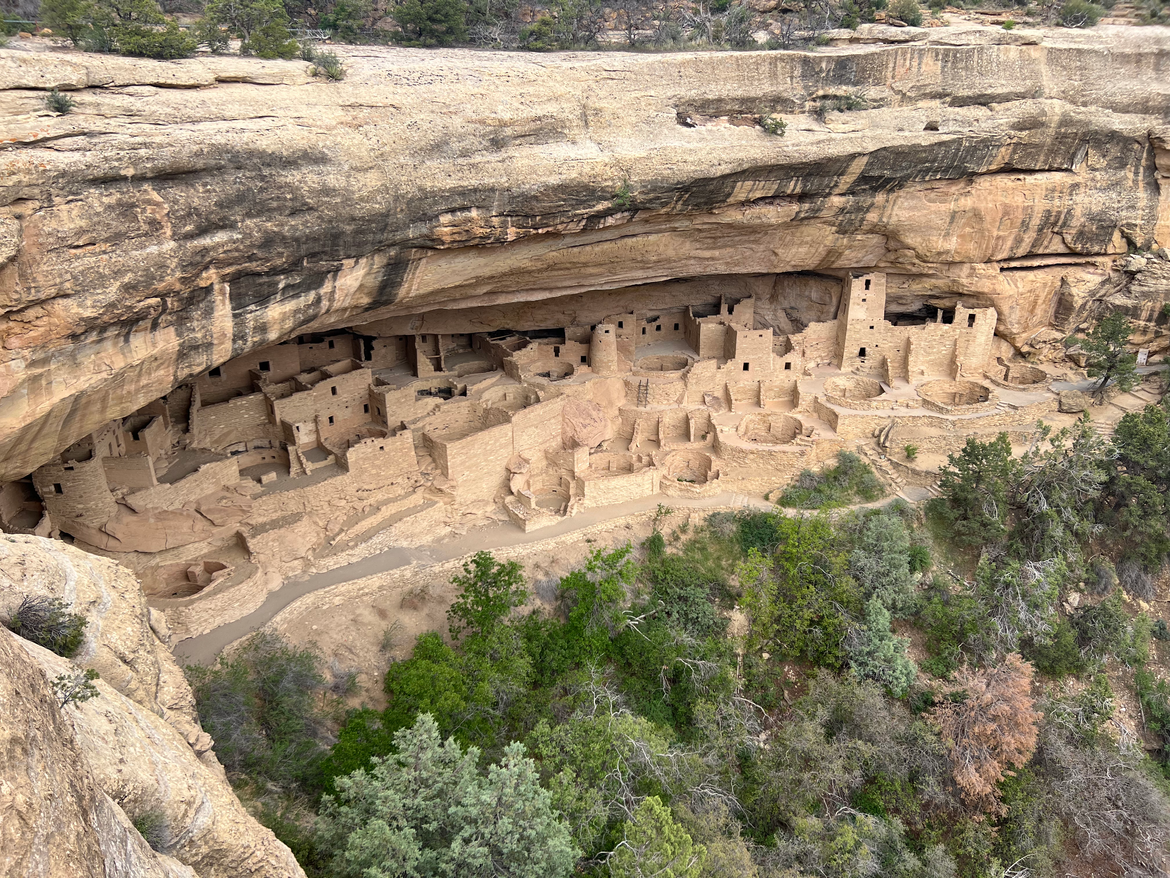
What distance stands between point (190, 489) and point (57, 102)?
767 centimetres

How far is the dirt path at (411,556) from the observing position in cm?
1300

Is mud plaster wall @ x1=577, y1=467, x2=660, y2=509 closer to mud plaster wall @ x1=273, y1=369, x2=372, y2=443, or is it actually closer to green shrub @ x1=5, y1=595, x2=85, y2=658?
mud plaster wall @ x1=273, y1=369, x2=372, y2=443

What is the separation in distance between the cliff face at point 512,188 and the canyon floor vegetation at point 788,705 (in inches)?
189

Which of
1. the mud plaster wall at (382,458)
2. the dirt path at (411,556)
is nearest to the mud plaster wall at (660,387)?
the dirt path at (411,556)


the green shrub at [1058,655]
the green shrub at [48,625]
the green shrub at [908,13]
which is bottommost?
the green shrub at [1058,655]

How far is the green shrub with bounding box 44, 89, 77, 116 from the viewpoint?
939 cm

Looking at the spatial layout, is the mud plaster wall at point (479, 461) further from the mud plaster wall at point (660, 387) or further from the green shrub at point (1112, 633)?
the green shrub at point (1112, 633)

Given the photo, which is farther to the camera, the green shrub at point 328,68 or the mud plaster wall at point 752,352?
the mud plaster wall at point 752,352

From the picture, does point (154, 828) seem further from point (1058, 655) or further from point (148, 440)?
point (1058, 655)

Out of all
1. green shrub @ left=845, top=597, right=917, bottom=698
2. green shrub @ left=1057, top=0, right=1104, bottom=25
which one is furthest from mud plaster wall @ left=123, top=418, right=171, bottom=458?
green shrub @ left=1057, top=0, right=1104, bottom=25

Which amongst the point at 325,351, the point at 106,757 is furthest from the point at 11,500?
the point at 106,757

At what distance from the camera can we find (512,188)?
13359 millimetres

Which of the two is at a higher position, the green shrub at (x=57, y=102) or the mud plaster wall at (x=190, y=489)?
the green shrub at (x=57, y=102)

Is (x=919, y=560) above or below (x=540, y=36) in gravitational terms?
below
